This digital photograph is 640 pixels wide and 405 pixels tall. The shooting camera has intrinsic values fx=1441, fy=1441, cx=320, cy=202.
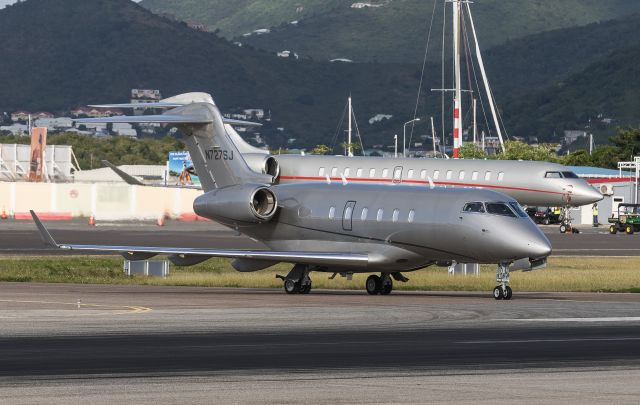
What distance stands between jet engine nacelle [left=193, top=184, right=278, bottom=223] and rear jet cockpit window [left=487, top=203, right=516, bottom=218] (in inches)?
255

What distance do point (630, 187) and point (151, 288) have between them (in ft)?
242

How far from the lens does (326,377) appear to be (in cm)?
1812

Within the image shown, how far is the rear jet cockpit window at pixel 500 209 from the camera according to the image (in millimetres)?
33344

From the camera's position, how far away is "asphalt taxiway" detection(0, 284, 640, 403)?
1688 centimetres

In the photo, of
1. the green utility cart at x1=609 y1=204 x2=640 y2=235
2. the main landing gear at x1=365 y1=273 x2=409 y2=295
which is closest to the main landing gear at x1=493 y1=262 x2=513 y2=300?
the main landing gear at x1=365 y1=273 x2=409 y2=295

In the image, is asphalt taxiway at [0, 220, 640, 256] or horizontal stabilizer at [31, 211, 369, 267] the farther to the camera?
asphalt taxiway at [0, 220, 640, 256]

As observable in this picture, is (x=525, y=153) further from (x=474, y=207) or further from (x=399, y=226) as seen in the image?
(x=474, y=207)

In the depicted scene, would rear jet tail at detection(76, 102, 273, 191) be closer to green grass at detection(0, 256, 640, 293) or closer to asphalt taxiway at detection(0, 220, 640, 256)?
green grass at detection(0, 256, 640, 293)

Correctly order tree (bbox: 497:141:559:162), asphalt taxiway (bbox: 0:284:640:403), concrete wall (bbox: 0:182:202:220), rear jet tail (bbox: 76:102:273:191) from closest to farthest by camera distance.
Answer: asphalt taxiway (bbox: 0:284:640:403) → rear jet tail (bbox: 76:102:273:191) → concrete wall (bbox: 0:182:202:220) → tree (bbox: 497:141:559:162)

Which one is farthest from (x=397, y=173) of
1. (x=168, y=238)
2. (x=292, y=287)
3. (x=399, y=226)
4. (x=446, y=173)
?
(x=399, y=226)

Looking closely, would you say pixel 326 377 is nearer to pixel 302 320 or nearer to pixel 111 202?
pixel 302 320

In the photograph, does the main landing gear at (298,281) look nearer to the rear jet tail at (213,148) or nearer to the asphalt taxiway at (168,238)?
the rear jet tail at (213,148)

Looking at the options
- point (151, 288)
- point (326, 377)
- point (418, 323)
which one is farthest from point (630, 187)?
point (326, 377)

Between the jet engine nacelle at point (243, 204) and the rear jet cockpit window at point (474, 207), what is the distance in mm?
5876
